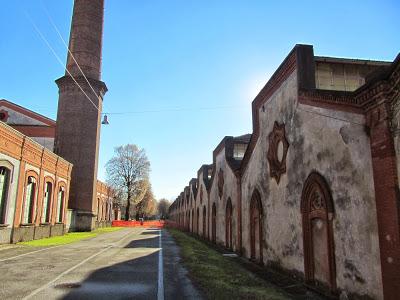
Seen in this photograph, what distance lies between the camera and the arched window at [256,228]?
48.4ft

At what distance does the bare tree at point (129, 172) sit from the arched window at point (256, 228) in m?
50.2

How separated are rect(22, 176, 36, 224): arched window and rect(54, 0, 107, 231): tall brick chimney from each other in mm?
10850

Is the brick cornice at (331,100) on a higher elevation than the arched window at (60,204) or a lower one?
higher

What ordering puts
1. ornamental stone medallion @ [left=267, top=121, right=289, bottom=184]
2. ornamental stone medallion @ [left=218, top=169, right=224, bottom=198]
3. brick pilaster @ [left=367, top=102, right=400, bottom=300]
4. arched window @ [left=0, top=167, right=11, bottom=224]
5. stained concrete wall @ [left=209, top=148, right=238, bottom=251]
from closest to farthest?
1. brick pilaster @ [left=367, top=102, right=400, bottom=300]
2. ornamental stone medallion @ [left=267, top=121, right=289, bottom=184]
3. stained concrete wall @ [left=209, top=148, right=238, bottom=251]
4. arched window @ [left=0, top=167, right=11, bottom=224]
5. ornamental stone medallion @ [left=218, top=169, right=224, bottom=198]

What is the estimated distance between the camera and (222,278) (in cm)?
1077

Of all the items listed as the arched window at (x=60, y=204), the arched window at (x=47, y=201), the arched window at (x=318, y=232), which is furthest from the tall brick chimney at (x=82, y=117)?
the arched window at (x=318, y=232)

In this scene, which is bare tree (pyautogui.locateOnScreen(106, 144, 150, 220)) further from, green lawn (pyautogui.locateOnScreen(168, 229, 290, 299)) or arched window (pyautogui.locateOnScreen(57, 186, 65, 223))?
green lawn (pyautogui.locateOnScreen(168, 229, 290, 299))

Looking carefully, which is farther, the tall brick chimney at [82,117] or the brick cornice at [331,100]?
the tall brick chimney at [82,117]

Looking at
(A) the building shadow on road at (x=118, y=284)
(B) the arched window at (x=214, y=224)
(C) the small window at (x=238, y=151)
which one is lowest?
(A) the building shadow on road at (x=118, y=284)

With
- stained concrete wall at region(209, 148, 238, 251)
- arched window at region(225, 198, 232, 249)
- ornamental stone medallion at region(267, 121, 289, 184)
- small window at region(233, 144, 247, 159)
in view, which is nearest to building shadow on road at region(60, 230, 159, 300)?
ornamental stone medallion at region(267, 121, 289, 184)

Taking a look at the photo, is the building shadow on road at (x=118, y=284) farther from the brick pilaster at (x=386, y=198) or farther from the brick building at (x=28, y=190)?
the brick building at (x=28, y=190)

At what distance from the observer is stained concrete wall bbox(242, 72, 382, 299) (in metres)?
7.61

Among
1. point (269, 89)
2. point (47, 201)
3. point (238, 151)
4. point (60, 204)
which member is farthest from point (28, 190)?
point (269, 89)

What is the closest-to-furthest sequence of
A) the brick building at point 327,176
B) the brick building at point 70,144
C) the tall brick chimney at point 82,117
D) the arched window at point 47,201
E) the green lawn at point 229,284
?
the brick building at point 327,176 < the green lawn at point 229,284 < the brick building at point 70,144 < the arched window at point 47,201 < the tall brick chimney at point 82,117
